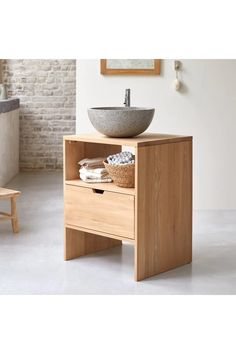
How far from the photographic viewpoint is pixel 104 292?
3025 millimetres

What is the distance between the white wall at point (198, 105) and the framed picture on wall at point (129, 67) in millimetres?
42

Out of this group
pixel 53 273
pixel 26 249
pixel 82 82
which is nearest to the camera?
pixel 53 273

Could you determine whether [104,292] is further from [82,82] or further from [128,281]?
[82,82]

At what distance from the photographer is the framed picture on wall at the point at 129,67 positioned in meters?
5.19

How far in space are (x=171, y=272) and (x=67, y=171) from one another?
0.83m

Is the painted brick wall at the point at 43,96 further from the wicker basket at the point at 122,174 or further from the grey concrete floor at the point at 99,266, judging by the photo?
the wicker basket at the point at 122,174

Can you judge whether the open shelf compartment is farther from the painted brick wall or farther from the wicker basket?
the painted brick wall

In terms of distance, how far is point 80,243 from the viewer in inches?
146

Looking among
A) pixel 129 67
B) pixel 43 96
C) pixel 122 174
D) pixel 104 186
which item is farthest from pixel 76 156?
pixel 43 96

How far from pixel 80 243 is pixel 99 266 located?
0.86ft

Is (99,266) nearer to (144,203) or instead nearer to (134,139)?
(144,203)

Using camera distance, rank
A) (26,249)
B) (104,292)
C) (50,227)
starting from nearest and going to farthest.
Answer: (104,292) < (26,249) < (50,227)

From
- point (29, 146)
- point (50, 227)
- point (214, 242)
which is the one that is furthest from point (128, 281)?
point (29, 146)
